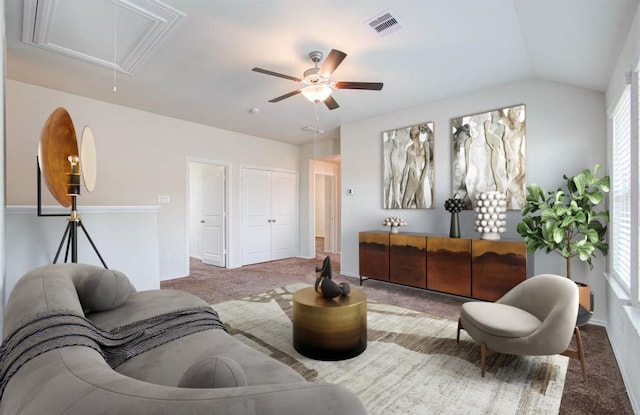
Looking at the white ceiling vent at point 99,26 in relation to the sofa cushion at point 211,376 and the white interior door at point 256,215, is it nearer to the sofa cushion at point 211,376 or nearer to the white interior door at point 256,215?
the sofa cushion at point 211,376

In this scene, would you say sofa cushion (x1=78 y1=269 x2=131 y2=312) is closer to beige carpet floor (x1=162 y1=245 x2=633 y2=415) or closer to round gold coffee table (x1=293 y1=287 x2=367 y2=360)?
round gold coffee table (x1=293 y1=287 x2=367 y2=360)

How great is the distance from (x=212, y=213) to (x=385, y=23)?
507 cm

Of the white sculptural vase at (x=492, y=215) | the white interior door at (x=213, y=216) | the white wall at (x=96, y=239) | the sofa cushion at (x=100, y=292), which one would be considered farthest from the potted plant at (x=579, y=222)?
the white interior door at (x=213, y=216)

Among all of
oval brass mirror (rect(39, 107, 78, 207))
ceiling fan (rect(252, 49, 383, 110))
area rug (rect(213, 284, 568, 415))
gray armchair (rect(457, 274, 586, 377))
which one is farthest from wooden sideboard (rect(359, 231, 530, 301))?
oval brass mirror (rect(39, 107, 78, 207))

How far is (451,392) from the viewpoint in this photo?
6.49 feet

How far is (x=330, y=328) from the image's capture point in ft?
7.73

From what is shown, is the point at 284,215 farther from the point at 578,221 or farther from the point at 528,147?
the point at 578,221

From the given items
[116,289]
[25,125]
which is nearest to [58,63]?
[25,125]

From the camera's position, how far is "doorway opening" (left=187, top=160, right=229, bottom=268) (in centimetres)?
614

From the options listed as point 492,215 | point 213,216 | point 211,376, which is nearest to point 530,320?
point 492,215

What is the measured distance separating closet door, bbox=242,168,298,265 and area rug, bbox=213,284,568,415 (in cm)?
337

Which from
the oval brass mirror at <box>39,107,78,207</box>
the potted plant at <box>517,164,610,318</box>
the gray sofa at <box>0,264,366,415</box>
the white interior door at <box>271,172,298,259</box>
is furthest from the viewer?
the white interior door at <box>271,172,298,259</box>

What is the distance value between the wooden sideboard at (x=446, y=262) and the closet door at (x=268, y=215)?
8.79 ft

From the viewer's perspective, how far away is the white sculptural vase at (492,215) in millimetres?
3570
